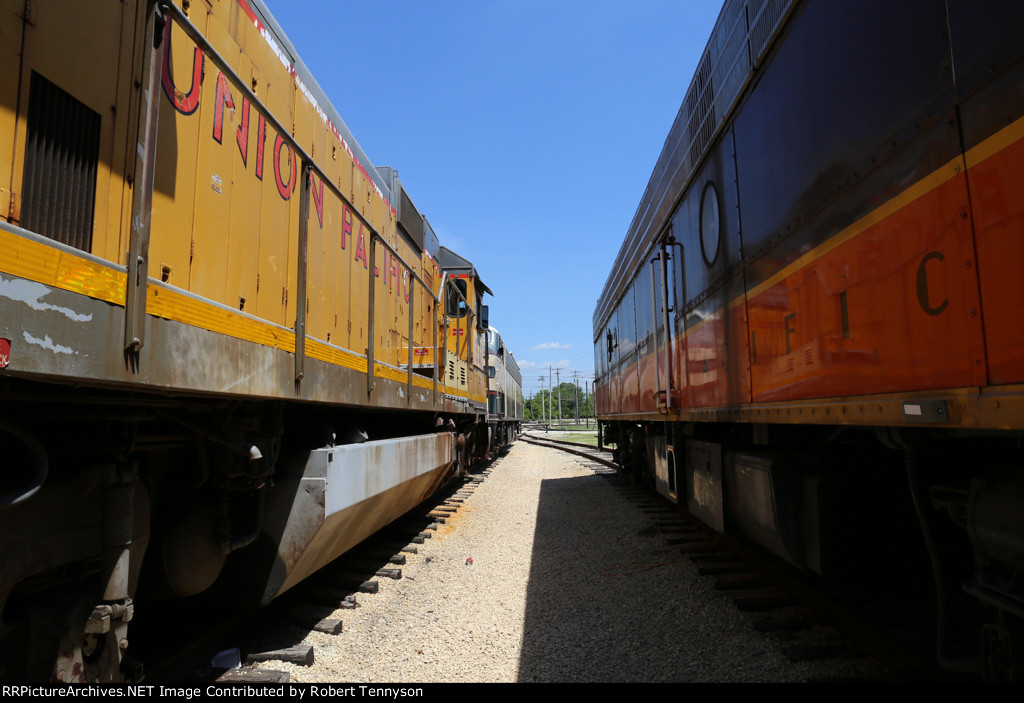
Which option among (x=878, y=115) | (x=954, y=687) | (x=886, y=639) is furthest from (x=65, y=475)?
(x=886, y=639)

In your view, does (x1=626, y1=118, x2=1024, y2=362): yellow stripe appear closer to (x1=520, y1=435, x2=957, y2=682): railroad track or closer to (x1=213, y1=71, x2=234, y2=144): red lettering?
(x1=520, y1=435, x2=957, y2=682): railroad track

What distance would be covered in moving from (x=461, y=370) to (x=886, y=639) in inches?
286

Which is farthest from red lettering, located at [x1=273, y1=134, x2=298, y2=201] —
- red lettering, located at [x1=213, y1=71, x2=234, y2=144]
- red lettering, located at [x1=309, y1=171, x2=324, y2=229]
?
red lettering, located at [x1=213, y1=71, x2=234, y2=144]

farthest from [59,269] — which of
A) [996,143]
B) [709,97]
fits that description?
[709,97]

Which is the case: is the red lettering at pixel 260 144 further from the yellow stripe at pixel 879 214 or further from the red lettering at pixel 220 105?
the yellow stripe at pixel 879 214

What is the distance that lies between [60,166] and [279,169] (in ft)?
5.45

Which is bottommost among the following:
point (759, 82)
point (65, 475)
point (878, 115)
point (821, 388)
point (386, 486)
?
point (386, 486)

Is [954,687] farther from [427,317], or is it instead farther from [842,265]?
[427,317]

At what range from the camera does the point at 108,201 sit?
196 centimetres

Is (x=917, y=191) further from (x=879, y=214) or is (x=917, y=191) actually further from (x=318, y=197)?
(x=318, y=197)

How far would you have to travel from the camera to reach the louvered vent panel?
1710mm

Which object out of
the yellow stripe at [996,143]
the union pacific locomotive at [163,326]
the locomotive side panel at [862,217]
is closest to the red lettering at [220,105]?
the union pacific locomotive at [163,326]

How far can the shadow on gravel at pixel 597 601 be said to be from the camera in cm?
340

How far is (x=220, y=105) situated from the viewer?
2.78m
